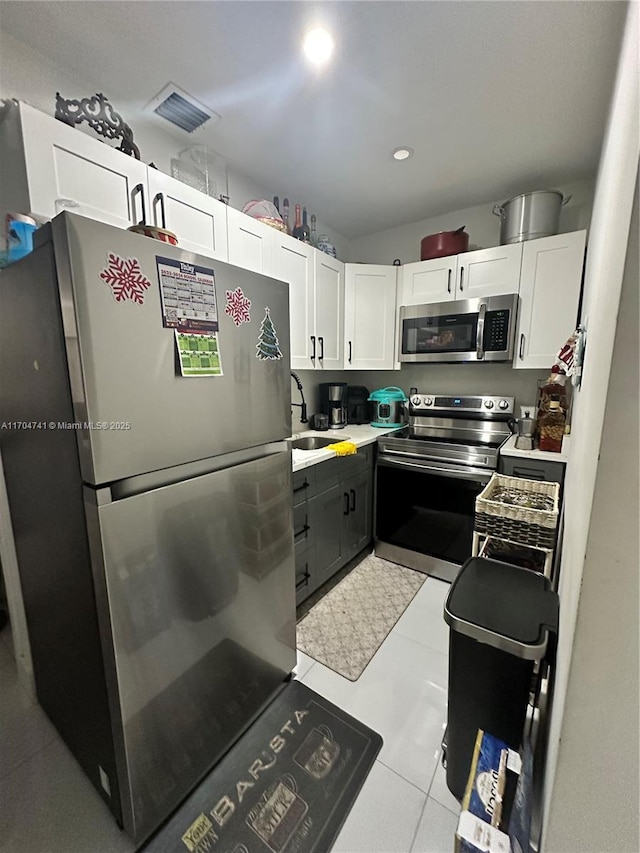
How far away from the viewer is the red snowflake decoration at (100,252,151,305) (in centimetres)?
78

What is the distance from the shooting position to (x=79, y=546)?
88cm

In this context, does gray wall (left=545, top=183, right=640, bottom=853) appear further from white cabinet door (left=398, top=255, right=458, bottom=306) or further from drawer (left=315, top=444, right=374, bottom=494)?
white cabinet door (left=398, top=255, right=458, bottom=306)

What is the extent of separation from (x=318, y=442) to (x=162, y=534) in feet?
5.56

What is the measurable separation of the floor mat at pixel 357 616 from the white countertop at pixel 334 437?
88 centimetres

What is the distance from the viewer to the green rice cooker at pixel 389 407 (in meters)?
2.79

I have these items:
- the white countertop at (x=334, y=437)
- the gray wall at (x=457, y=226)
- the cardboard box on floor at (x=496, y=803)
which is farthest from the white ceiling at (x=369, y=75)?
the cardboard box on floor at (x=496, y=803)

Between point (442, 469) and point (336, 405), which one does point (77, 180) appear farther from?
point (442, 469)

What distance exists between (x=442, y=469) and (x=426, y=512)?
0.33 m

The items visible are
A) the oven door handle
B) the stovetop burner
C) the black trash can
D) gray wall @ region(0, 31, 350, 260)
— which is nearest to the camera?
the black trash can

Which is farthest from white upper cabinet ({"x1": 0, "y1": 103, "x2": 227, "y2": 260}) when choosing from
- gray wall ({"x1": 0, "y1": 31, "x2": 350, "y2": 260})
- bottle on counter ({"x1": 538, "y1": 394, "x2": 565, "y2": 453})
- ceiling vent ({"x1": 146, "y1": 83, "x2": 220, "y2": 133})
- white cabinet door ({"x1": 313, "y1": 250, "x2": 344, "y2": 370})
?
bottle on counter ({"x1": 538, "y1": 394, "x2": 565, "y2": 453})

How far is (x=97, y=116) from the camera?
4.25 ft

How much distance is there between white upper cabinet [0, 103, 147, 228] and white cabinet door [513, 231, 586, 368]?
7.48ft

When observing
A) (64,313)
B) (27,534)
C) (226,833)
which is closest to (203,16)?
(64,313)

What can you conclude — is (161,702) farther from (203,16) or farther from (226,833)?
(203,16)
